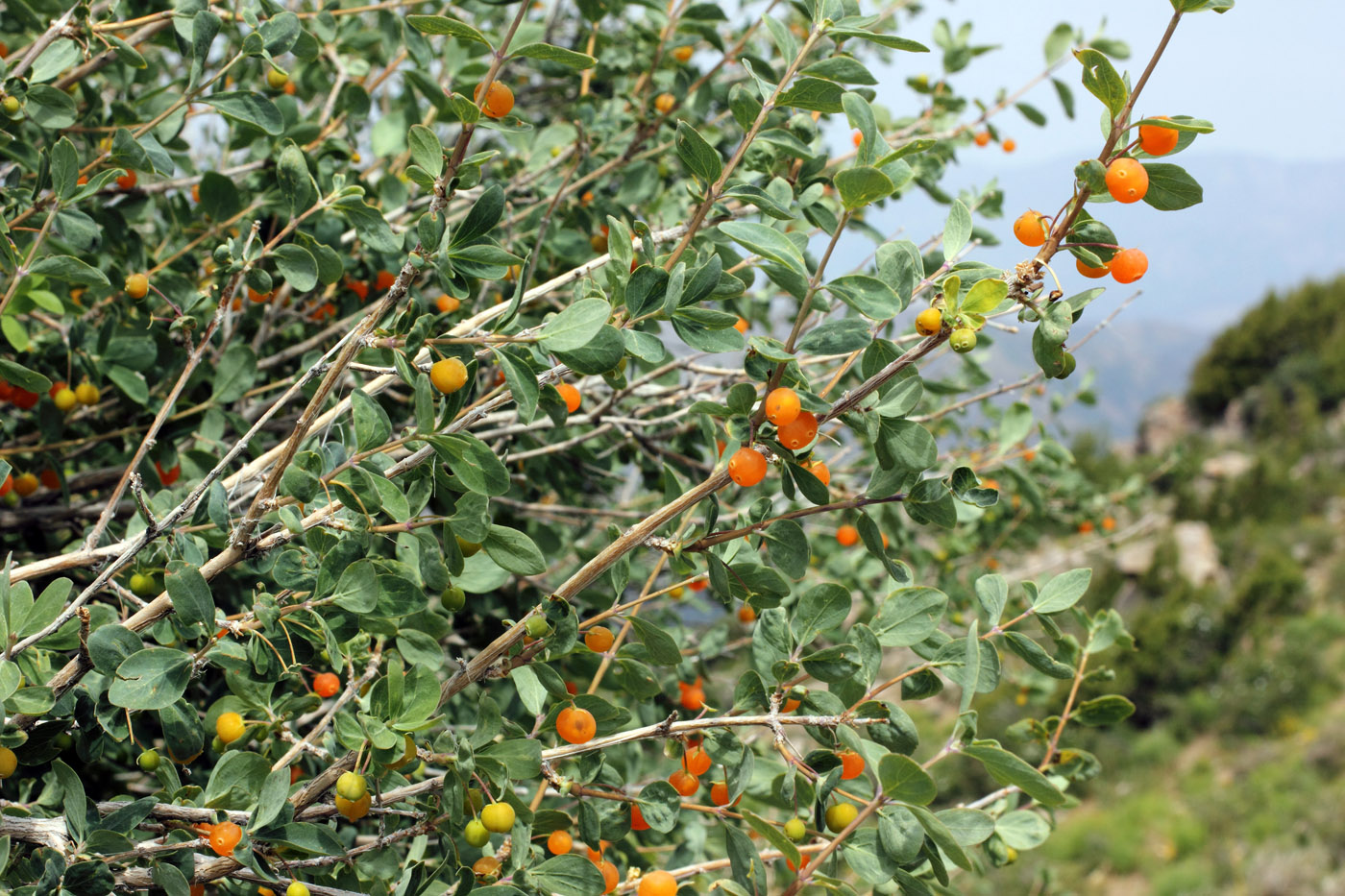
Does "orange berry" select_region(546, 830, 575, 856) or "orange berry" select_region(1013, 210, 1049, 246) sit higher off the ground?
"orange berry" select_region(1013, 210, 1049, 246)

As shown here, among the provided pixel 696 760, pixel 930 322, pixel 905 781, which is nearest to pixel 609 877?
pixel 696 760

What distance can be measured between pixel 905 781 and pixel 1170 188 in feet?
2.31

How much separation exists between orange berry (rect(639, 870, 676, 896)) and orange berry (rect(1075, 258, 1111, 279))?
89 cm

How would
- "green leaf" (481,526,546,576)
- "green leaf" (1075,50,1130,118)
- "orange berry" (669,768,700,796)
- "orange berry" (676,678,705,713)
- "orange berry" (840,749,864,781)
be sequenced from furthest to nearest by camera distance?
"orange berry" (676,678,705,713) → "orange berry" (669,768,700,796) → "orange berry" (840,749,864,781) → "green leaf" (481,526,546,576) → "green leaf" (1075,50,1130,118)

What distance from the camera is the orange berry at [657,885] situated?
1.07 m

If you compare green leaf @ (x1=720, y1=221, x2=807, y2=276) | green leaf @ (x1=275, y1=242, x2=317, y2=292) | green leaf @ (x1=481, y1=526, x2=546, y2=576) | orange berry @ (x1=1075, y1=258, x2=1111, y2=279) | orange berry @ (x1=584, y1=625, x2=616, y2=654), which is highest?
orange berry @ (x1=1075, y1=258, x2=1111, y2=279)

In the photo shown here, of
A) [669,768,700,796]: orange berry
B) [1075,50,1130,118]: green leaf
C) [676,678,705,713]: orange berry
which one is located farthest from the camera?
[676,678,705,713]: orange berry

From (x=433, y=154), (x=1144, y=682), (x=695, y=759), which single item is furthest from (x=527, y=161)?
(x=1144, y=682)

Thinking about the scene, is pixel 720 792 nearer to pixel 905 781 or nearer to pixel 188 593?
pixel 905 781

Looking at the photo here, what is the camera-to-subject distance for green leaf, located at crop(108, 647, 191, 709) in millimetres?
959

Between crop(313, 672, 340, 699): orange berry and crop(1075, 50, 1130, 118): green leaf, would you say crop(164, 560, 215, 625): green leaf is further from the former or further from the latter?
Result: crop(1075, 50, 1130, 118): green leaf

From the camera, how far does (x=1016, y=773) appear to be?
912mm

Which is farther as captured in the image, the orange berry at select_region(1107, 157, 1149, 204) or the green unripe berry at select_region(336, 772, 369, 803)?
the green unripe berry at select_region(336, 772, 369, 803)

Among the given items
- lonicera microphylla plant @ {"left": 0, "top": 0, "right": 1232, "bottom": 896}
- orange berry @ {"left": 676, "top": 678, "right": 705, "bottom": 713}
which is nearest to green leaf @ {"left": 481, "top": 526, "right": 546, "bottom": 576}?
lonicera microphylla plant @ {"left": 0, "top": 0, "right": 1232, "bottom": 896}
